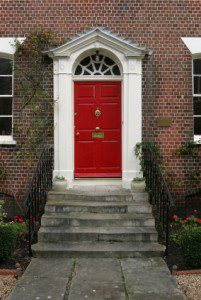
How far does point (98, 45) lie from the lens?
8.71m

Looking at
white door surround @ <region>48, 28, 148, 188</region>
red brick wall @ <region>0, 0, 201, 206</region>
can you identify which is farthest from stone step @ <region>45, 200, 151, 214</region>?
red brick wall @ <region>0, 0, 201, 206</region>

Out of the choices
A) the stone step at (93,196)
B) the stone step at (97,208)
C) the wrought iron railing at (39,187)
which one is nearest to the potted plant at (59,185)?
the wrought iron railing at (39,187)

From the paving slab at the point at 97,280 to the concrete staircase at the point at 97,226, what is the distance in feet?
1.11

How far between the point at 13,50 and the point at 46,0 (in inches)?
54.8

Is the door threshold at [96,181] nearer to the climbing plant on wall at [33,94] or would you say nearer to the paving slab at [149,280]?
the climbing plant on wall at [33,94]

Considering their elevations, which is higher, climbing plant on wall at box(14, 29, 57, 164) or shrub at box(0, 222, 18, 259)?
climbing plant on wall at box(14, 29, 57, 164)

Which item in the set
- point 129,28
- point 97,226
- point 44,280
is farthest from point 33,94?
point 44,280

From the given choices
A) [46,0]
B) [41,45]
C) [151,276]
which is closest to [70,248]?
[151,276]

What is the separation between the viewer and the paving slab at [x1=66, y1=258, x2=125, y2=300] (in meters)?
5.10

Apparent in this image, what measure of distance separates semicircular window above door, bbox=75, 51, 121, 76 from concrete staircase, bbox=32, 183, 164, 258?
110 inches

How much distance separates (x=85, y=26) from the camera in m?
9.09

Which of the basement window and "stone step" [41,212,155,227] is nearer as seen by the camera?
"stone step" [41,212,155,227]

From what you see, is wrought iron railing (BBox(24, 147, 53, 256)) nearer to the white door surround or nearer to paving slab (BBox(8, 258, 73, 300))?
the white door surround

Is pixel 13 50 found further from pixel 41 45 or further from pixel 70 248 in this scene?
pixel 70 248
